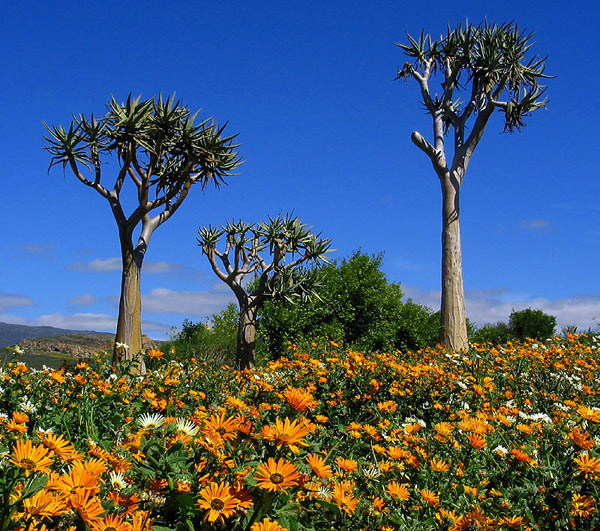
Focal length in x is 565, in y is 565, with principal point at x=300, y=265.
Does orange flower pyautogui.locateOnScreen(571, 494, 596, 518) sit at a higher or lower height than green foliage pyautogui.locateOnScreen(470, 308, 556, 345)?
lower

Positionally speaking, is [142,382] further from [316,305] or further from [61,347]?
[61,347]

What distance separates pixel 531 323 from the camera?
23953mm

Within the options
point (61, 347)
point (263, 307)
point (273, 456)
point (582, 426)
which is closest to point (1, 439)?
point (273, 456)

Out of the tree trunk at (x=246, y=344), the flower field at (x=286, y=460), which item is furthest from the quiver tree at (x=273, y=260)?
the flower field at (x=286, y=460)

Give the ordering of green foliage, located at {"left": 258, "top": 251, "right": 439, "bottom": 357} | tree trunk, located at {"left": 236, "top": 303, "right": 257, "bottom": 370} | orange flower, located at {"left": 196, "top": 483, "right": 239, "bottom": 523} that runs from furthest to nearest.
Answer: green foliage, located at {"left": 258, "top": 251, "right": 439, "bottom": 357} → tree trunk, located at {"left": 236, "top": 303, "right": 257, "bottom": 370} → orange flower, located at {"left": 196, "top": 483, "right": 239, "bottom": 523}

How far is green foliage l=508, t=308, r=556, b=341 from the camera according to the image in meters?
23.7

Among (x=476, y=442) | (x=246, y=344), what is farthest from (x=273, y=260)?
(x=476, y=442)

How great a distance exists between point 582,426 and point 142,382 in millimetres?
3148

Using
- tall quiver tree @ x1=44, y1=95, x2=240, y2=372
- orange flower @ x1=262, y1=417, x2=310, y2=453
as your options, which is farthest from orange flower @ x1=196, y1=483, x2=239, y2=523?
tall quiver tree @ x1=44, y1=95, x2=240, y2=372

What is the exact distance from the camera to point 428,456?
2.59 m

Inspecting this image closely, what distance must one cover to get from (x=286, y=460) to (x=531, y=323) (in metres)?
24.6

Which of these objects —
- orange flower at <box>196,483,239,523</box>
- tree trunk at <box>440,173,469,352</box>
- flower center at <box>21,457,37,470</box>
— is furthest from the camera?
tree trunk at <box>440,173,469,352</box>

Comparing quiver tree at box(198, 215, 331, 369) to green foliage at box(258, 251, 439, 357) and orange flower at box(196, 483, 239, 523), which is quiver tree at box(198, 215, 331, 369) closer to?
green foliage at box(258, 251, 439, 357)

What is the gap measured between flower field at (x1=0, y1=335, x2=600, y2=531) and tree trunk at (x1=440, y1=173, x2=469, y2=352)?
25.6 feet
